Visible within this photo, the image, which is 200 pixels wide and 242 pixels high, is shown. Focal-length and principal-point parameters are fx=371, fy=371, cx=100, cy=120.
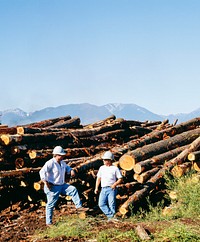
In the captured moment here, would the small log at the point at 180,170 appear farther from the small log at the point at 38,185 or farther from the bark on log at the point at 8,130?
the bark on log at the point at 8,130

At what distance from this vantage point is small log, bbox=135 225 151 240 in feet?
21.7

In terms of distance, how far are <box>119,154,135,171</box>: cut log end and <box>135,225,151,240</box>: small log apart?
3.84 m

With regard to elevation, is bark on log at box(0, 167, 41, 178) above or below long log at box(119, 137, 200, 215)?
above

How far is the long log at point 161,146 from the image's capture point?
11141mm

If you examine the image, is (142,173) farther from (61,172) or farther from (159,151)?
(61,172)

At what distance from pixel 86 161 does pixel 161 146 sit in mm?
2570

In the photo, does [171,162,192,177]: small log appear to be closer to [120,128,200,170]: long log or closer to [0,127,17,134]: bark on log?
[120,128,200,170]: long log

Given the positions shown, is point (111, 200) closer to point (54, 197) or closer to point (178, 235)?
point (54, 197)

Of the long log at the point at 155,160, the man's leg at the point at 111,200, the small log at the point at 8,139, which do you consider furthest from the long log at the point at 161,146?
the small log at the point at 8,139

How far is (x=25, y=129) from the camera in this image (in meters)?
11.9

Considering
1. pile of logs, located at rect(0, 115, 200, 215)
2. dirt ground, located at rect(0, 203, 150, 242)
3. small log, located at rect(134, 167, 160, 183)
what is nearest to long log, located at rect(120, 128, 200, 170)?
pile of logs, located at rect(0, 115, 200, 215)

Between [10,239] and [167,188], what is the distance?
4.89 metres

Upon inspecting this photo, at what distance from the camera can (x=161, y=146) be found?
12.2 metres

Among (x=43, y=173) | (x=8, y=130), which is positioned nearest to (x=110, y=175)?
(x=43, y=173)
